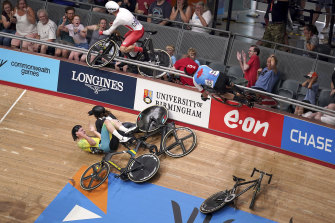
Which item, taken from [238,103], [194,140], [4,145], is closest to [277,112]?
[238,103]

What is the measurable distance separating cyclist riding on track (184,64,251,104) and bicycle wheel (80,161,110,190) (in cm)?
232

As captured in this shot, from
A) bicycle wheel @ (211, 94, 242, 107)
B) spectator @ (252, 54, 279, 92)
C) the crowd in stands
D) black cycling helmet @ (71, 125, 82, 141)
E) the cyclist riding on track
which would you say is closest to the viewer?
the cyclist riding on track

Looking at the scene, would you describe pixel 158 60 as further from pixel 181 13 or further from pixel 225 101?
pixel 181 13

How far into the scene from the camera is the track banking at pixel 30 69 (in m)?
11.9

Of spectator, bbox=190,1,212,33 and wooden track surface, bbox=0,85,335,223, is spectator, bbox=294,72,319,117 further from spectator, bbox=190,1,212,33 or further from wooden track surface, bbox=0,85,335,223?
spectator, bbox=190,1,212,33

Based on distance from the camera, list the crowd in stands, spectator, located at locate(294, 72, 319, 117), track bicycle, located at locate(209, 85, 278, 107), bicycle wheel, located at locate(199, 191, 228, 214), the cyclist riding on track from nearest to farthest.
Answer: bicycle wheel, located at locate(199, 191, 228, 214) < the cyclist riding on track < track bicycle, located at locate(209, 85, 278, 107) < spectator, located at locate(294, 72, 319, 117) < the crowd in stands

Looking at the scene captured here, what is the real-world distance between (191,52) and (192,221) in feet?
12.6

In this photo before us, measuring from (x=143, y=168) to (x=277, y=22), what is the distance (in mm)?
4716

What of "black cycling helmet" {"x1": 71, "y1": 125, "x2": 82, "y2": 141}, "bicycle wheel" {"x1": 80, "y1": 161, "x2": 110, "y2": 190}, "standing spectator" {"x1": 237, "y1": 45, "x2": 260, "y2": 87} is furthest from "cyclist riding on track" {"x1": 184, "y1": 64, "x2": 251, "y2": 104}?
"black cycling helmet" {"x1": 71, "y1": 125, "x2": 82, "y2": 141}

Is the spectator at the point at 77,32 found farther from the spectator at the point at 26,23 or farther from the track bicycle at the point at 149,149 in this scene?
the track bicycle at the point at 149,149

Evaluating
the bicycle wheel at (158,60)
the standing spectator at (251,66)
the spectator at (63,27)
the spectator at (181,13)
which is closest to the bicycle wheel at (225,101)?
the standing spectator at (251,66)

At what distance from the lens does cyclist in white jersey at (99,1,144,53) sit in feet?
34.6

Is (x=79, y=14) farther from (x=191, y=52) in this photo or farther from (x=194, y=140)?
(x=194, y=140)

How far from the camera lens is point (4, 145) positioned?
35.0ft
